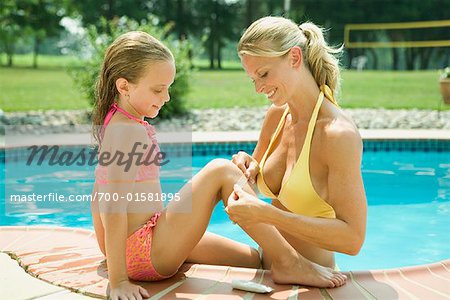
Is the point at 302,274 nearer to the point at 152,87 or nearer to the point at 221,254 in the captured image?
the point at 221,254

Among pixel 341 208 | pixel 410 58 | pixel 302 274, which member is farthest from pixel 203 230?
pixel 410 58

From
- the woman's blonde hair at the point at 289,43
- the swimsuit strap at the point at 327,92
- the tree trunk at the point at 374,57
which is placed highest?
the woman's blonde hair at the point at 289,43

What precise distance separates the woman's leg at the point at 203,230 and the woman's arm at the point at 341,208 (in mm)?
206

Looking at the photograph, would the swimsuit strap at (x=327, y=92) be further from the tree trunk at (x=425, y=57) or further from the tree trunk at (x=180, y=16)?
the tree trunk at (x=425, y=57)

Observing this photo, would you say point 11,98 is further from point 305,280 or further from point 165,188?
point 305,280

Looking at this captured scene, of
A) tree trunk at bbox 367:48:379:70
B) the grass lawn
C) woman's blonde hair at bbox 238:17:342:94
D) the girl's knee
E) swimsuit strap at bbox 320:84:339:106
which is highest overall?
woman's blonde hair at bbox 238:17:342:94

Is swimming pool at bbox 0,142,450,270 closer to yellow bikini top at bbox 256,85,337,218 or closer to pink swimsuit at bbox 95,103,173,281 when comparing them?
yellow bikini top at bbox 256,85,337,218

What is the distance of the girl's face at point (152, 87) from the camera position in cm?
270

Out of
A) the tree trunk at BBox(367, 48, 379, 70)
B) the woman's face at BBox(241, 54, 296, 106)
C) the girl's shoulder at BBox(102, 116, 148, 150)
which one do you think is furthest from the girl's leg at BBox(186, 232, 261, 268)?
the tree trunk at BBox(367, 48, 379, 70)

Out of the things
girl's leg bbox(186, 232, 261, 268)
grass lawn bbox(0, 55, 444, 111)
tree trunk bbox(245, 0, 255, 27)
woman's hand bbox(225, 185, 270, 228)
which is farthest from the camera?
tree trunk bbox(245, 0, 255, 27)

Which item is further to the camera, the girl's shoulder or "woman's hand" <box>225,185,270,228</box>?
the girl's shoulder

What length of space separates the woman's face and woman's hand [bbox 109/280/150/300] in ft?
3.25

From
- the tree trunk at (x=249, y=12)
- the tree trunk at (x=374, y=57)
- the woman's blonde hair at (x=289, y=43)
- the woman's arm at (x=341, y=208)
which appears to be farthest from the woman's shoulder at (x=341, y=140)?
the tree trunk at (x=374, y=57)

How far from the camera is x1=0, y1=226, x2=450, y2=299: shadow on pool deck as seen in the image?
267 centimetres
